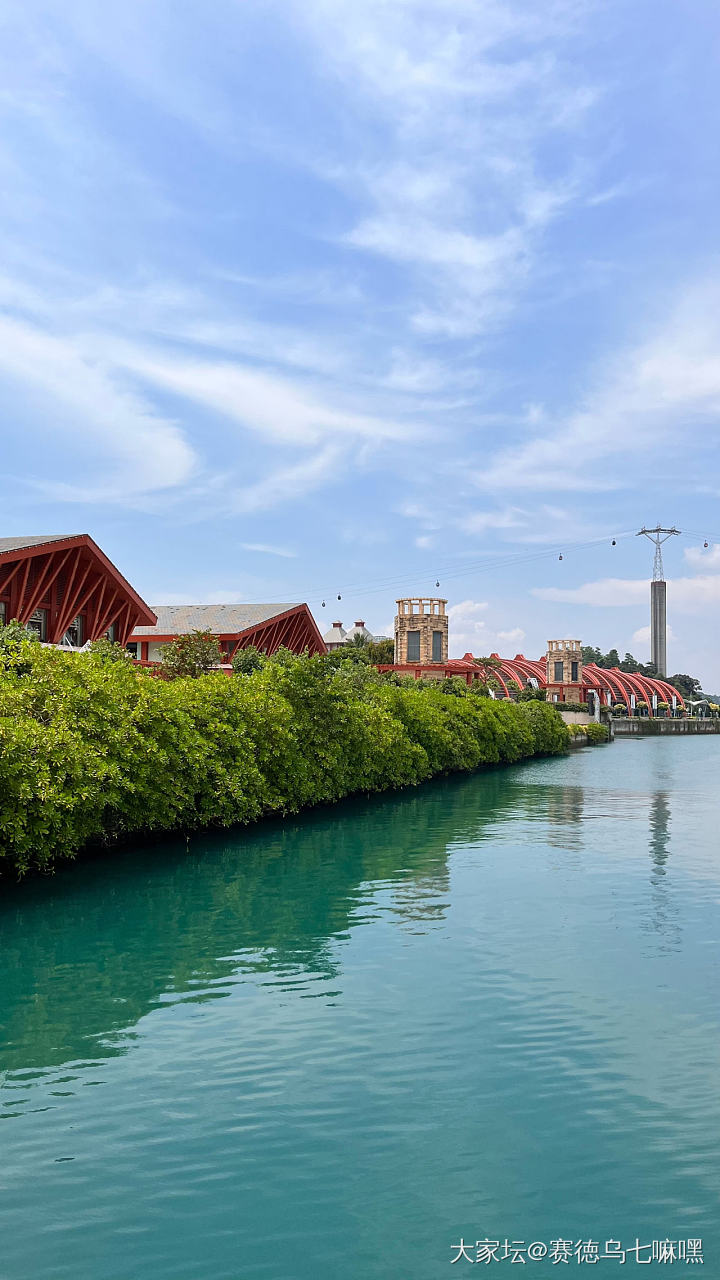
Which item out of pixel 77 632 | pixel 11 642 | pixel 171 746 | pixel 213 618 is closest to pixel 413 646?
pixel 213 618

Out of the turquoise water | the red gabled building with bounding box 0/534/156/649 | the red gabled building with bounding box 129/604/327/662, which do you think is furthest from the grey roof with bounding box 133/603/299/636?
the turquoise water

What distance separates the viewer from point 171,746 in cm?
1900

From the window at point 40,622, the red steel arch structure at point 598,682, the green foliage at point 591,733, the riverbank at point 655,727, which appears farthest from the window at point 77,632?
the riverbank at point 655,727

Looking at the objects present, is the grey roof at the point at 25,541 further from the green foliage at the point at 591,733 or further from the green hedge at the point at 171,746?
the green foliage at the point at 591,733

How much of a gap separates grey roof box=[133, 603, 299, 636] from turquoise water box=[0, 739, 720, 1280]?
33.3 meters

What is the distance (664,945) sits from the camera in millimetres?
12094

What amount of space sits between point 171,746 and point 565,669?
96.3 meters

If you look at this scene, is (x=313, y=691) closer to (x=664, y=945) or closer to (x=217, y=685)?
(x=217, y=685)

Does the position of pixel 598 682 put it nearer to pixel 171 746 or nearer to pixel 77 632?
pixel 77 632

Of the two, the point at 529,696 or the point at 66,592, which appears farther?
the point at 529,696

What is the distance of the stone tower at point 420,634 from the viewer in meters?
73.8

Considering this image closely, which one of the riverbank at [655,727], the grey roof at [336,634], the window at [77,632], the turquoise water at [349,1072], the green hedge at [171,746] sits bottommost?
the turquoise water at [349,1072]

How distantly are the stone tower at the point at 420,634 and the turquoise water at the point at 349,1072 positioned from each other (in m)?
57.2

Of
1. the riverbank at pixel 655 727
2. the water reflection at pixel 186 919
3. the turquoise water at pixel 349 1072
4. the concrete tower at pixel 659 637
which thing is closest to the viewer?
the turquoise water at pixel 349 1072
